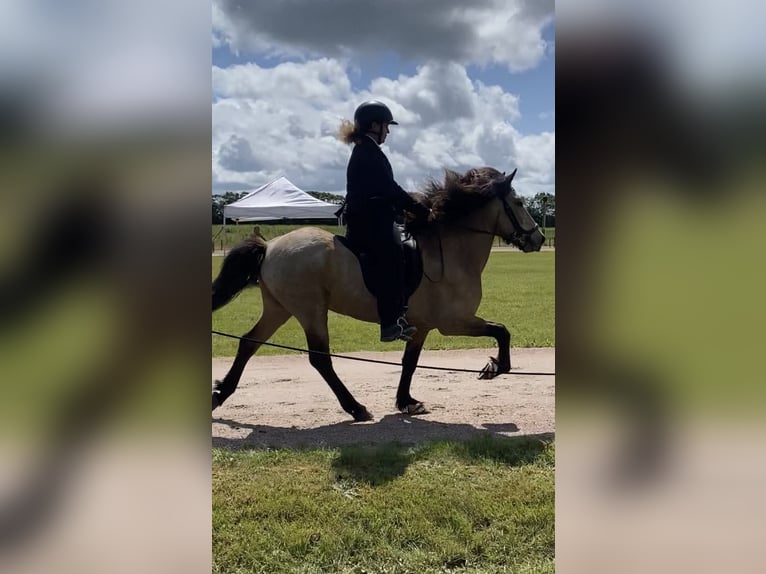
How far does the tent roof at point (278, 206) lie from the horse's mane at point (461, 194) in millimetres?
6417

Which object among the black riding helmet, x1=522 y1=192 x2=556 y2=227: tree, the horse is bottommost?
the horse

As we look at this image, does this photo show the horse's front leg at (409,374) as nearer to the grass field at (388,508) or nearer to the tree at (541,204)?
the grass field at (388,508)

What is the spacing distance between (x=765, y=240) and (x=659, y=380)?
49 centimetres

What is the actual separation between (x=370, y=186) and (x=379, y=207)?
22 cm

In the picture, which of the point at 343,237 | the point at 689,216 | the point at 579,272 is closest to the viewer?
the point at 689,216

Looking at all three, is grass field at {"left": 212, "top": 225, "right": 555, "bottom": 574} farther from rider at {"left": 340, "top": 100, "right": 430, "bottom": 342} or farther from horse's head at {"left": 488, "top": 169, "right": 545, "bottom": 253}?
horse's head at {"left": 488, "top": 169, "right": 545, "bottom": 253}

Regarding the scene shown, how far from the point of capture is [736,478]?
1.79 metres

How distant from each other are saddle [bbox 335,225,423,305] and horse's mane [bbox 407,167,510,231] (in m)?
0.19

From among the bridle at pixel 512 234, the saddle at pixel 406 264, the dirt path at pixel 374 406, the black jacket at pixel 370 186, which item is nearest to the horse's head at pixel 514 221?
the bridle at pixel 512 234

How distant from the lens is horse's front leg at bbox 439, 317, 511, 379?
566 centimetres

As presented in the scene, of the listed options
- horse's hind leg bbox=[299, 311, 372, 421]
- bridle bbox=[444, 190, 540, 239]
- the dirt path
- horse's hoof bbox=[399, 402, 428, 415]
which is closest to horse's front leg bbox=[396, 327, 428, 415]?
horse's hoof bbox=[399, 402, 428, 415]

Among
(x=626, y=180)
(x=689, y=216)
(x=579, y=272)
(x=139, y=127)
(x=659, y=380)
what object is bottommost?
(x=659, y=380)

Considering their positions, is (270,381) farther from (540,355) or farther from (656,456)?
(656,456)

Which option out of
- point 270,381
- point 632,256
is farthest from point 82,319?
point 270,381
